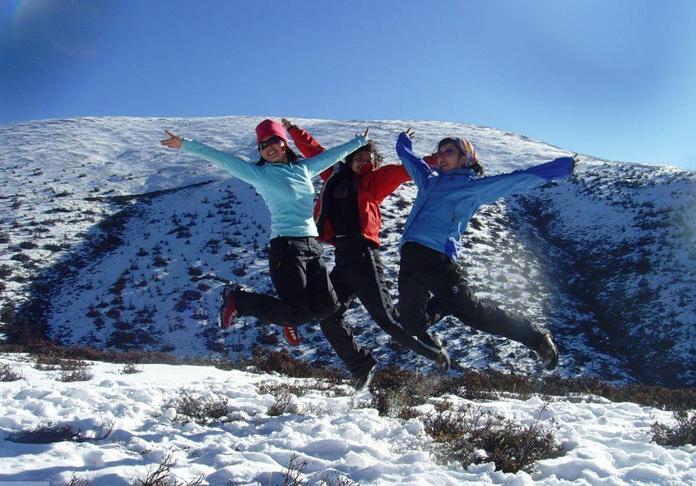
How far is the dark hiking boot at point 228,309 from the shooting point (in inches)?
189

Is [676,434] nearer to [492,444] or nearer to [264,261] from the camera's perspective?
[492,444]

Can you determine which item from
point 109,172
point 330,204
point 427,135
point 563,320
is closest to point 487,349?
point 563,320

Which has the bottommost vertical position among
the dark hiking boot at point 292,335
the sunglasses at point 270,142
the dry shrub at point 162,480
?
the dry shrub at point 162,480

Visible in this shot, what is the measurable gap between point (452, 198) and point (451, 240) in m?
0.41

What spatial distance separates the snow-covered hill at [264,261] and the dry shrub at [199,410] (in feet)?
29.2

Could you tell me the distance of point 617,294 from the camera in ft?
58.0

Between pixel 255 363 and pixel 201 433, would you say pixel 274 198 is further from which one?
pixel 255 363

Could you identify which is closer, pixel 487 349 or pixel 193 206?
pixel 487 349

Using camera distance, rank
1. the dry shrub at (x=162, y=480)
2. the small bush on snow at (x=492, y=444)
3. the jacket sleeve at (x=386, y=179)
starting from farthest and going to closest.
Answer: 1. the jacket sleeve at (x=386, y=179)
2. the small bush on snow at (x=492, y=444)
3. the dry shrub at (x=162, y=480)

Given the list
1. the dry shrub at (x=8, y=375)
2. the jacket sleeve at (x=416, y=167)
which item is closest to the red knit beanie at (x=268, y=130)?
the jacket sleeve at (x=416, y=167)

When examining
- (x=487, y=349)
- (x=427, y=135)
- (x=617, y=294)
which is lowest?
(x=487, y=349)

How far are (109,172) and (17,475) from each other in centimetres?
3324

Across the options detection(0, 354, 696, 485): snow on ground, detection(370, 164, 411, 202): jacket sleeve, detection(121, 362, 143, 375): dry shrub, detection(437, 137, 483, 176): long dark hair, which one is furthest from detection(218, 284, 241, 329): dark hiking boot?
detection(121, 362, 143, 375): dry shrub

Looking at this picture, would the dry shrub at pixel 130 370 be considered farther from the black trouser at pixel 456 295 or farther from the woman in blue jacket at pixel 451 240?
the black trouser at pixel 456 295
